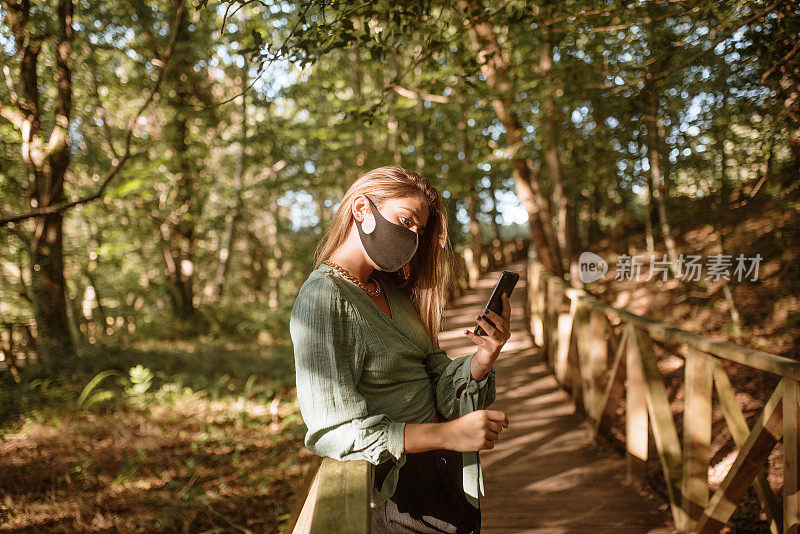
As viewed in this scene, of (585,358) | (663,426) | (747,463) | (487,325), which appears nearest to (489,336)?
(487,325)

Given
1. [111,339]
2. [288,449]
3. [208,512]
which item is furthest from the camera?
[111,339]

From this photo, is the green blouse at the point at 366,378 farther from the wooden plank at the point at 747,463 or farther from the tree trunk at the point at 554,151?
the tree trunk at the point at 554,151

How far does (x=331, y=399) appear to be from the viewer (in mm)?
1188

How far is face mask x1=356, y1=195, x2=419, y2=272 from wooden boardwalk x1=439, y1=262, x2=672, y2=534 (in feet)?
6.97

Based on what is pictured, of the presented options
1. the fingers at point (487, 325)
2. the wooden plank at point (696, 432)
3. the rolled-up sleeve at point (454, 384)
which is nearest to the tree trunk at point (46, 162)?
the rolled-up sleeve at point (454, 384)

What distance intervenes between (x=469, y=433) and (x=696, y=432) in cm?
205

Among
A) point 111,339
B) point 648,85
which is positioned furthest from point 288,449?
point 111,339

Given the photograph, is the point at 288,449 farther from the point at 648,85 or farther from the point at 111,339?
the point at 111,339

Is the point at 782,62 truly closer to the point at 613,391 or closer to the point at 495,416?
the point at 613,391

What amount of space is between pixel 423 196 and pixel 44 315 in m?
6.86

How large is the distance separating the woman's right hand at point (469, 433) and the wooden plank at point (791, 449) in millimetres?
1505

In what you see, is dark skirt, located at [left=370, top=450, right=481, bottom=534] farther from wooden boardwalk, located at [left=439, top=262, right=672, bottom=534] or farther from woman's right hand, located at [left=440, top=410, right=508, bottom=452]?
wooden boardwalk, located at [left=439, top=262, right=672, bottom=534]

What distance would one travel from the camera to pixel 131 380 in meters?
6.65

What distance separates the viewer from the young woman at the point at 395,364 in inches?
47.6
